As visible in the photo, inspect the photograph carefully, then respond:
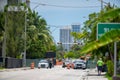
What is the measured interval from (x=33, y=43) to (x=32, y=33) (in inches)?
80.6

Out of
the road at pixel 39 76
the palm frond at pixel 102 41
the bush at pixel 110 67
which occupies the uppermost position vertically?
the palm frond at pixel 102 41

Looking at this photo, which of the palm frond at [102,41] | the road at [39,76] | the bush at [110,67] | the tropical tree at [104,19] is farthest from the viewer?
the bush at [110,67]

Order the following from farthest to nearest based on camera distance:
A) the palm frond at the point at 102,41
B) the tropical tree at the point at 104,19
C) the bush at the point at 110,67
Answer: the bush at the point at 110,67, the tropical tree at the point at 104,19, the palm frond at the point at 102,41

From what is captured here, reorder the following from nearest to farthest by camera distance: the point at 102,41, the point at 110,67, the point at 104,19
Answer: the point at 102,41 → the point at 104,19 → the point at 110,67

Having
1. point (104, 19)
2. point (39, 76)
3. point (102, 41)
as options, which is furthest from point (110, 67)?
point (102, 41)

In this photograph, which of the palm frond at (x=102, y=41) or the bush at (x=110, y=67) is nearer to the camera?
the palm frond at (x=102, y=41)

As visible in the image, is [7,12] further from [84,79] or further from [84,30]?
[84,79]

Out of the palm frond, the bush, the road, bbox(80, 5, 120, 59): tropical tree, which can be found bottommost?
the road

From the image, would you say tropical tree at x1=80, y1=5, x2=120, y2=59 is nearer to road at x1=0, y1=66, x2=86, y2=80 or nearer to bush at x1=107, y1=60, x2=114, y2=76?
bush at x1=107, y1=60, x2=114, y2=76

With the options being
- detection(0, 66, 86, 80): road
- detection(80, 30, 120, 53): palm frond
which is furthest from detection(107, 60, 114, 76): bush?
detection(80, 30, 120, 53): palm frond

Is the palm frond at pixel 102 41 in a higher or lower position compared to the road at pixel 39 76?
higher

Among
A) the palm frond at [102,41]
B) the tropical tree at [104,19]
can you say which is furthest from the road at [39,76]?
the palm frond at [102,41]

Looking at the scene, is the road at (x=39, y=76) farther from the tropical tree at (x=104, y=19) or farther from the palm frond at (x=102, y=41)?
the palm frond at (x=102, y=41)

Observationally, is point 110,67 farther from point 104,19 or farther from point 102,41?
point 102,41
